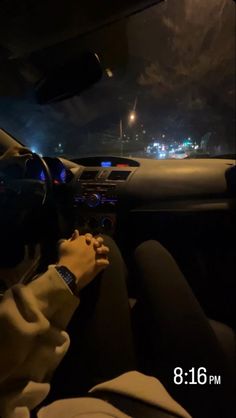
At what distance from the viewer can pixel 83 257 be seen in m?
1.24

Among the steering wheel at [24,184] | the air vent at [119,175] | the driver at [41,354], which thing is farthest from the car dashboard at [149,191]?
the driver at [41,354]

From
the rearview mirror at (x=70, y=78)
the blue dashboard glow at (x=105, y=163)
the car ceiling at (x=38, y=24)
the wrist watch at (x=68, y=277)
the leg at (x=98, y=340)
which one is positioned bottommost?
the leg at (x=98, y=340)

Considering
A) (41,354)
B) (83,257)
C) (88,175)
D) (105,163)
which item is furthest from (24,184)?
(105,163)

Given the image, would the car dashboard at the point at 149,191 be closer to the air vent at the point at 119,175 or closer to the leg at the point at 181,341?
the air vent at the point at 119,175

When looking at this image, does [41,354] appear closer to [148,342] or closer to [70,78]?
[148,342]

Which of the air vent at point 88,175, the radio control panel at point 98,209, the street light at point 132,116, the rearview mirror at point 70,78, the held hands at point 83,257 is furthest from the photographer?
the street light at point 132,116

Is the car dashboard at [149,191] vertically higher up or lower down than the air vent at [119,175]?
lower down

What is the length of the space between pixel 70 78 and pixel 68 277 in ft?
6.41

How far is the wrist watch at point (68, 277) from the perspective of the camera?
3.41ft

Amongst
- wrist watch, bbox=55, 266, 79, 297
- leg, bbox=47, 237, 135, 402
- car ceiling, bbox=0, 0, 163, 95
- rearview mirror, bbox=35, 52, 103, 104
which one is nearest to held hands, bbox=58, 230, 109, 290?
wrist watch, bbox=55, 266, 79, 297

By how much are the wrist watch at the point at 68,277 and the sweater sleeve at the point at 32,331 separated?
0.02 m

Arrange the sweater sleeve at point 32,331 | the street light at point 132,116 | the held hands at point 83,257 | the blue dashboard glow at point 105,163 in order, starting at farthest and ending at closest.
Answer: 1. the street light at point 132,116
2. the blue dashboard glow at point 105,163
3. the held hands at point 83,257
4. the sweater sleeve at point 32,331

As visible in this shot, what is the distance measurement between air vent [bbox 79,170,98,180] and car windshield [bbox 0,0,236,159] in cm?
102

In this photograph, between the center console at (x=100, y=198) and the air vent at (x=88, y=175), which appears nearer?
the center console at (x=100, y=198)
